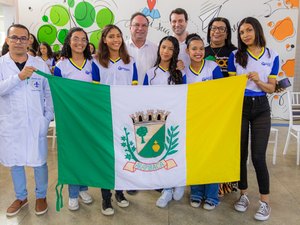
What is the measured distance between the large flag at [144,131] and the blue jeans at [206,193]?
0.27 m

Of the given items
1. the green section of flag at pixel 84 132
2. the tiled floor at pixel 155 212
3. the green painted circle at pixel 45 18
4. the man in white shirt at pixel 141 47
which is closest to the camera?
the green section of flag at pixel 84 132

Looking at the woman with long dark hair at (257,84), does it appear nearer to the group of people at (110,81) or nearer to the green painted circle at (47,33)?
the group of people at (110,81)

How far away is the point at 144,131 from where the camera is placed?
2162 mm

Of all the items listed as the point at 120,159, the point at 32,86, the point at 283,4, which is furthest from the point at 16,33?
the point at 283,4

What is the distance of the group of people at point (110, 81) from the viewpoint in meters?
2.17

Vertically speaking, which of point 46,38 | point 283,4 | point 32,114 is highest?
point 283,4

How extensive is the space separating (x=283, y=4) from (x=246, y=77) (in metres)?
3.95

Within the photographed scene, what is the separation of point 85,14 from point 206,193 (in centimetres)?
428

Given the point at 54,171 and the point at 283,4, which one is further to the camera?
the point at 283,4

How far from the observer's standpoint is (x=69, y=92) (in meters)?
2.10

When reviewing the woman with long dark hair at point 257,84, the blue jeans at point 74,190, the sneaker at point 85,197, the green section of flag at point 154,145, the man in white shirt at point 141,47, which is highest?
the man in white shirt at point 141,47

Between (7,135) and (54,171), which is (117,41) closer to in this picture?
(7,135)

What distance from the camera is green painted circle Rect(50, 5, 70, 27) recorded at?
5438 millimetres

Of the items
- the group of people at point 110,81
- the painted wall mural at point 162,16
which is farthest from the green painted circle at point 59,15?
the group of people at point 110,81
